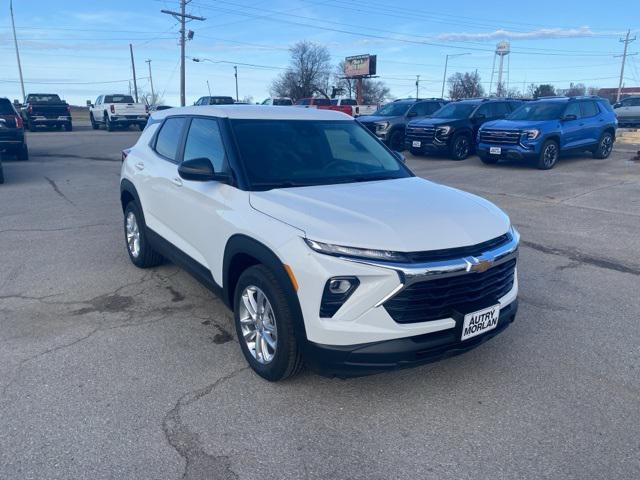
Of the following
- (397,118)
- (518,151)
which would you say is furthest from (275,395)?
(397,118)

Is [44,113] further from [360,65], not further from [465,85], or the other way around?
[465,85]

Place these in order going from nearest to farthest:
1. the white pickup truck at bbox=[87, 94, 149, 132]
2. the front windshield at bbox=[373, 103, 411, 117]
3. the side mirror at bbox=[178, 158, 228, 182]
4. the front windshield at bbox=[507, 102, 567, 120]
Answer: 1. the side mirror at bbox=[178, 158, 228, 182]
2. the front windshield at bbox=[507, 102, 567, 120]
3. the front windshield at bbox=[373, 103, 411, 117]
4. the white pickup truck at bbox=[87, 94, 149, 132]

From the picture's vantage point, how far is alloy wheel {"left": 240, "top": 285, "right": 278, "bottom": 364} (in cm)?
352

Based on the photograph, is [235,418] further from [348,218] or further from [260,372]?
[348,218]

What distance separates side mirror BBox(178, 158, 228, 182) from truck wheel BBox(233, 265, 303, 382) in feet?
2.49

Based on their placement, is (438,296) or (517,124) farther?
(517,124)

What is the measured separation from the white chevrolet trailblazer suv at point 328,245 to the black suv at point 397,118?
1409 centimetres

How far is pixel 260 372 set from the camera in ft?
11.9

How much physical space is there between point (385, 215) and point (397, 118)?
53.3 feet

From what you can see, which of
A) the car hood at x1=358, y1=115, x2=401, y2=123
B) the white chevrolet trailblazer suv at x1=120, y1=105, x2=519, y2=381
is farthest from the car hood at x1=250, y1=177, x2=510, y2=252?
the car hood at x1=358, y1=115, x2=401, y2=123

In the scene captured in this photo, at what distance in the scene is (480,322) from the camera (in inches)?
129

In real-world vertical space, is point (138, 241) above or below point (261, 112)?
below

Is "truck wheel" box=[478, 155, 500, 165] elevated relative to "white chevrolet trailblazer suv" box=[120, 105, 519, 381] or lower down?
lower down

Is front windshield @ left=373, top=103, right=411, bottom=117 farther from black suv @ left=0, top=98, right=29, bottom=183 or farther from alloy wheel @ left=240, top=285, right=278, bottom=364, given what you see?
alloy wheel @ left=240, top=285, right=278, bottom=364
